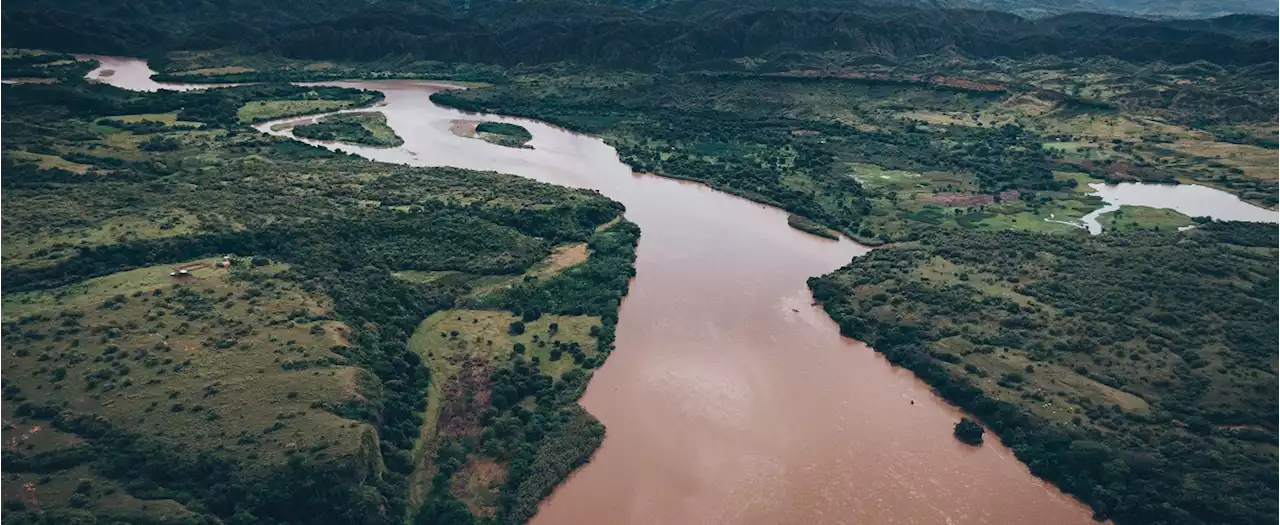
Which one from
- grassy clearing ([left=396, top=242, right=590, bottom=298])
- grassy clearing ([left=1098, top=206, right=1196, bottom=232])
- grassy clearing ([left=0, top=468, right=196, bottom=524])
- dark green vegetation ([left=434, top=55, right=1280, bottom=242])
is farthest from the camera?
dark green vegetation ([left=434, top=55, right=1280, bottom=242])

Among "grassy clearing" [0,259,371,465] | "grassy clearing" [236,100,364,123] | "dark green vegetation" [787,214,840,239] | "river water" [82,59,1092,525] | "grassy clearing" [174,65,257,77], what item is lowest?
"river water" [82,59,1092,525]

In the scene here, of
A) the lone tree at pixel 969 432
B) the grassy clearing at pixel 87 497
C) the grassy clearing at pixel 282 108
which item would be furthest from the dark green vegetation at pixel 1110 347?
the grassy clearing at pixel 282 108

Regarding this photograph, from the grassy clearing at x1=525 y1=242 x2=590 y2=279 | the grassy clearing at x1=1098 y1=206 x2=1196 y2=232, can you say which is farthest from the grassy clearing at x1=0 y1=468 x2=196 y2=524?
the grassy clearing at x1=1098 y1=206 x2=1196 y2=232

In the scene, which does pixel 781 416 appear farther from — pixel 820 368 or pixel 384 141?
pixel 384 141

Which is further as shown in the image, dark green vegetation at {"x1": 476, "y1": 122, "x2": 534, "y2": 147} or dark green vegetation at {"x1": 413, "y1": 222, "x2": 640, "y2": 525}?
dark green vegetation at {"x1": 476, "y1": 122, "x2": 534, "y2": 147}

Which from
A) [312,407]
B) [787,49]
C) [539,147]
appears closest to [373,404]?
[312,407]

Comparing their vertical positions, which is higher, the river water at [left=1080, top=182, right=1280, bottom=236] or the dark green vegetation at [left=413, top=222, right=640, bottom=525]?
the river water at [left=1080, top=182, right=1280, bottom=236]

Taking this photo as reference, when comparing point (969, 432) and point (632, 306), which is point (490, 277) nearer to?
point (632, 306)

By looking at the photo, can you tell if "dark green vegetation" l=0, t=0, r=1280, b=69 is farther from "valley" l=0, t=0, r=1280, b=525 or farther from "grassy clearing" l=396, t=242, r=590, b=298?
"grassy clearing" l=396, t=242, r=590, b=298
